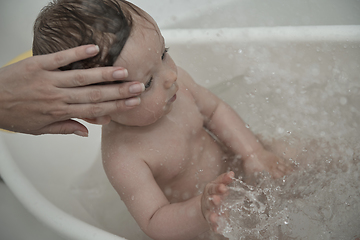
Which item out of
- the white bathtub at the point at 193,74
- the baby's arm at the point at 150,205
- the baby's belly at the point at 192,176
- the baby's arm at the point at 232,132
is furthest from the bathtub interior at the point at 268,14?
the baby's arm at the point at 150,205

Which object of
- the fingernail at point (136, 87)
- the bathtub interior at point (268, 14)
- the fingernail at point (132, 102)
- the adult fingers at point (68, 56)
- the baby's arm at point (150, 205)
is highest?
the adult fingers at point (68, 56)

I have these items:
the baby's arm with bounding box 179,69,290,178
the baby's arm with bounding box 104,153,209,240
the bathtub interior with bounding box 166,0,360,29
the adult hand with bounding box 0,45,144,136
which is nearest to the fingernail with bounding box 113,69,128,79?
the adult hand with bounding box 0,45,144,136

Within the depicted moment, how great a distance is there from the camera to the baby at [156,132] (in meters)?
0.63

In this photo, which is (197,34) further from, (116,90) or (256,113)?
(116,90)

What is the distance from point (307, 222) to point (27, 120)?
712 millimetres

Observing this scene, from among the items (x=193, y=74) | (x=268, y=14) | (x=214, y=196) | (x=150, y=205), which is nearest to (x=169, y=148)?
(x=150, y=205)

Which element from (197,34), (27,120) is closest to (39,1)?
(197,34)

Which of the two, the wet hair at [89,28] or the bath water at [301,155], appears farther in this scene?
the bath water at [301,155]

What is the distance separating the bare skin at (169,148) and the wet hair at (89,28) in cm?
2

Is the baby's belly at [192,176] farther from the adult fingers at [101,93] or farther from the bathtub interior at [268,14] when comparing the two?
the bathtub interior at [268,14]

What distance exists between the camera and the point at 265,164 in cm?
95

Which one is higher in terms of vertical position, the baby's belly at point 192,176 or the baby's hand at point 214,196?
the baby's hand at point 214,196

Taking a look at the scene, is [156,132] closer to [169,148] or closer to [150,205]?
[169,148]

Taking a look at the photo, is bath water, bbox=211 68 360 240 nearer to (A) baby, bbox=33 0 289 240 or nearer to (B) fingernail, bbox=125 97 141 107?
(A) baby, bbox=33 0 289 240
